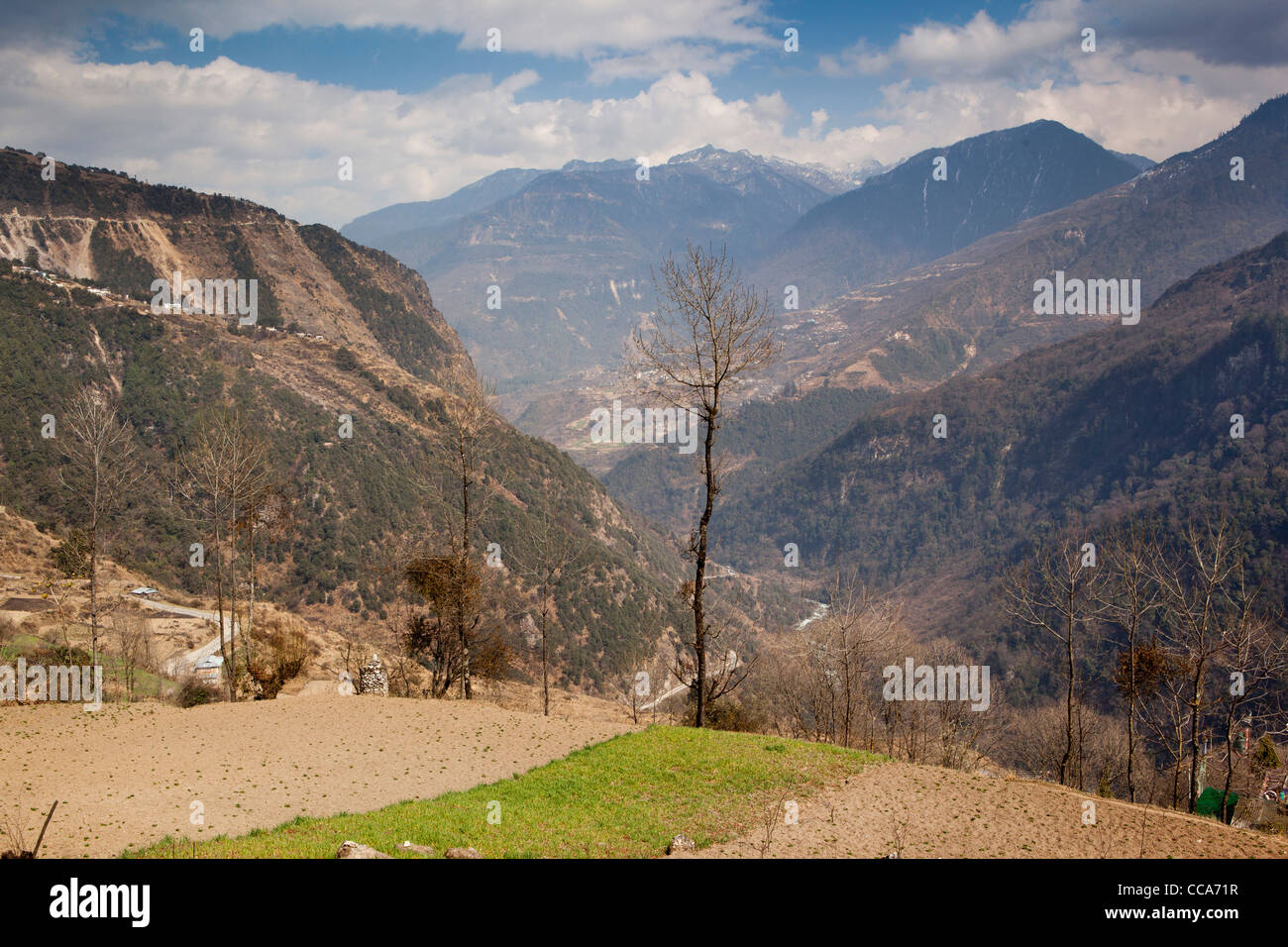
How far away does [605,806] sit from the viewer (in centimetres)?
1716

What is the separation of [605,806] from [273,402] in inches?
3282

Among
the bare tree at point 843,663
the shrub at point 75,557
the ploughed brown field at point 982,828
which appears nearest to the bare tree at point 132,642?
Result: the shrub at point 75,557

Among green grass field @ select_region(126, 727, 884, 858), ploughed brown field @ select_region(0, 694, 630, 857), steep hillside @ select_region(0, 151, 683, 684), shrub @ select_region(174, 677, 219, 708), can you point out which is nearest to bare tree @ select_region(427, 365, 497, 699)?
steep hillside @ select_region(0, 151, 683, 684)

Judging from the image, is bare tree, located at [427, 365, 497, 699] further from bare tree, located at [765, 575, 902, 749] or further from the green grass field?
bare tree, located at [765, 575, 902, 749]

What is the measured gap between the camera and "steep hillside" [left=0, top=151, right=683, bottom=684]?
222 feet

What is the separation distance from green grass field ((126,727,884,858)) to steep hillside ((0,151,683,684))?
19.3m

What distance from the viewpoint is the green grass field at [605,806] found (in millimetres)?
13984

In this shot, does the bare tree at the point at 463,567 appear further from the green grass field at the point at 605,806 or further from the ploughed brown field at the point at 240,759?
the green grass field at the point at 605,806

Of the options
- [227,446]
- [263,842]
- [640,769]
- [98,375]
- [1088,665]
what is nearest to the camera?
[263,842]
